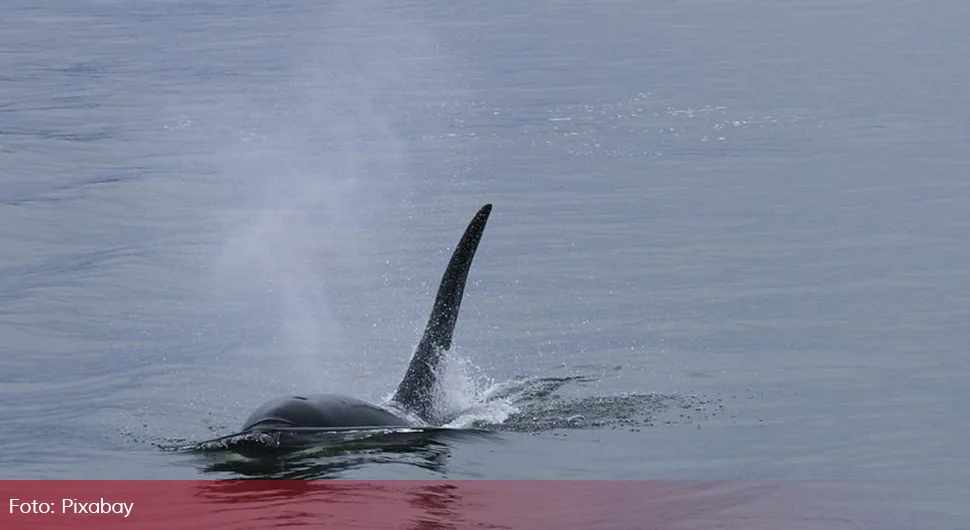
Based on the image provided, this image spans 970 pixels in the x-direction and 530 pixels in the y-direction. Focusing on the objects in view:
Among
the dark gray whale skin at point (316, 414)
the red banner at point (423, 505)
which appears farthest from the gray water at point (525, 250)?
the dark gray whale skin at point (316, 414)

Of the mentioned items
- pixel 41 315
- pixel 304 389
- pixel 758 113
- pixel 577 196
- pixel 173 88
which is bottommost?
pixel 304 389

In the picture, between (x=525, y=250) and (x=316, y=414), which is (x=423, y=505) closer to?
(x=316, y=414)

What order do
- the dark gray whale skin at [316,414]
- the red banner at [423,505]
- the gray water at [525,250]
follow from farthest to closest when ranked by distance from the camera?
the gray water at [525,250], the dark gray whale skin at [316,414], the red banner at [423,505]

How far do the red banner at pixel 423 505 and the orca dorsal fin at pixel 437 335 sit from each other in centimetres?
208

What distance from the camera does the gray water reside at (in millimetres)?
16453

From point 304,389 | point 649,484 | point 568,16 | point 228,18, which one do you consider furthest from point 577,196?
point 228,18

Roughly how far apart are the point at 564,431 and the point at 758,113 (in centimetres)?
2195

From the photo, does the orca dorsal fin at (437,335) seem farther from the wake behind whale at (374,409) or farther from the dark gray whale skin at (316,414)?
the dark gray whale skin at (316,414)

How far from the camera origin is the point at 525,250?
25109 millimetres

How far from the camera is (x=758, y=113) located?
122 feet

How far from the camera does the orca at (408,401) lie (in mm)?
14023

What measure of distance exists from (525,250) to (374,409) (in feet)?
34.5

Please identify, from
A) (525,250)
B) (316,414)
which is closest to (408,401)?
(316,414)

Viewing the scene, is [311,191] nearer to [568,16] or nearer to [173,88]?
[173,88]
